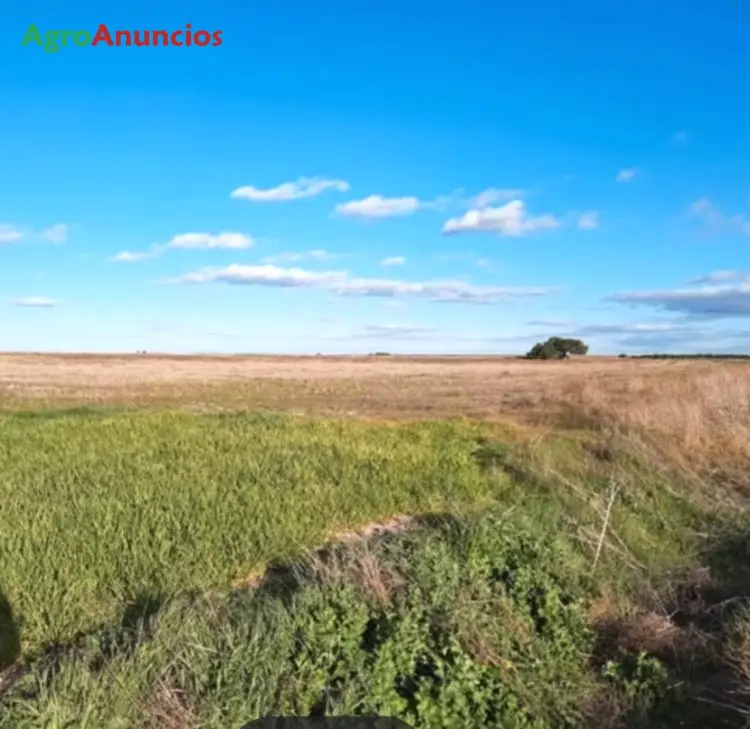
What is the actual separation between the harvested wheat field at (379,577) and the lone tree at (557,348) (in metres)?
66.8

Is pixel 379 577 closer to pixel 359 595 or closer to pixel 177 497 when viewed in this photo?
pixel 359 595

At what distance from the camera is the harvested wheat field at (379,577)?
191 inches

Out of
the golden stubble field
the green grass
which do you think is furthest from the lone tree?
the green grass

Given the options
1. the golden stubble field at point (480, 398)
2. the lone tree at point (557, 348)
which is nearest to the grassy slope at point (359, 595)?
the golden stubble field at point (480, 398)

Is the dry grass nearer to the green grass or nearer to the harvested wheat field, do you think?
the harvested wheat field

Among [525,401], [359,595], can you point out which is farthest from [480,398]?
[359,595]

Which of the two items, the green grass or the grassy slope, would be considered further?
the green grass

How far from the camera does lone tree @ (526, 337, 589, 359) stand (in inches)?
3184

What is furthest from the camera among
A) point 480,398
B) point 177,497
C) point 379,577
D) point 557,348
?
point 557,348

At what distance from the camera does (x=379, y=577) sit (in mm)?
6309

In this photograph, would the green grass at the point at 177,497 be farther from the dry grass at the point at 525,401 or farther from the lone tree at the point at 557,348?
the lone tree at the point at 557,348

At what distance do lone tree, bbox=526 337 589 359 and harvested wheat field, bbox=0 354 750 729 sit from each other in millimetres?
66768

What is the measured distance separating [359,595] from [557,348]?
77.5m

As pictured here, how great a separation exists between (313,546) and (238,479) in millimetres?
3025
